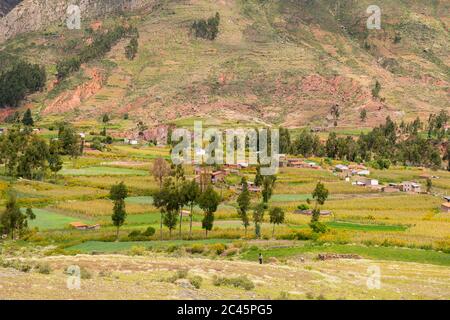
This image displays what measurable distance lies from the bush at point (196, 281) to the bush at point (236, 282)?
97 centimetres

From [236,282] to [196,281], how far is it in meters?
2.51

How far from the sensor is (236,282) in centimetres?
3119

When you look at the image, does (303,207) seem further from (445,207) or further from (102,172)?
(102,172)

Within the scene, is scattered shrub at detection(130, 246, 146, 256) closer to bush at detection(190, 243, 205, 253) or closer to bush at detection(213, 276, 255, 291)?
bush at detection(190, 243, 205, 253)

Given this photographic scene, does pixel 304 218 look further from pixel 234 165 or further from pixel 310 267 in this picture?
pixel 234 165

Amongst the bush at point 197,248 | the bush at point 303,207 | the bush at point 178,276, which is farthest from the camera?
the bush at point 303,207

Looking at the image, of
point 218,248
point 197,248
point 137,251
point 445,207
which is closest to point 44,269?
point 137,251

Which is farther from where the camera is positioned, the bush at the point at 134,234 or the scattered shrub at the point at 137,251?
the bush at the point at 134,234

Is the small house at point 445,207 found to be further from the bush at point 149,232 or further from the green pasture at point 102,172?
the green pasture at point 102,172

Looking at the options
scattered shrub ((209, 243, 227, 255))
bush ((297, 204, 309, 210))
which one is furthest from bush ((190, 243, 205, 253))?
bush ((297, 204, 309, 210))

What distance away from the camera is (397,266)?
45469mm

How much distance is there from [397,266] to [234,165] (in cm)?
7382

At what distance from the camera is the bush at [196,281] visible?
29438 millimetres

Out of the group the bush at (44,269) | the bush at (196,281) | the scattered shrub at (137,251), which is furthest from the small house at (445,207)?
the bush at (44,269)
